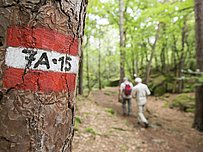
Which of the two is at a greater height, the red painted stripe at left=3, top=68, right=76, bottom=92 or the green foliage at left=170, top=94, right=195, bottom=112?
the red painted stripe at left=3, top=68, right=76, bottom=92

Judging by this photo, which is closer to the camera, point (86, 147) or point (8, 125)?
point (8, 125)

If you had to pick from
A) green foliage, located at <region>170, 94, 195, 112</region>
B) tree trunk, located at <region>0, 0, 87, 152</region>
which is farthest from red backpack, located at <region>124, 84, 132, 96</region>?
tree trunk, located at <region>0, 0, 87, 152</region>

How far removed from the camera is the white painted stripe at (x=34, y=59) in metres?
0.78

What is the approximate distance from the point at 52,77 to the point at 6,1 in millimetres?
316

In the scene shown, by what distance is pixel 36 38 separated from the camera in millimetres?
792

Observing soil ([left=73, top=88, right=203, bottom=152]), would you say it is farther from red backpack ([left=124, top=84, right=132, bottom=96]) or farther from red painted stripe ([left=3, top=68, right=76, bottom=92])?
red painted stripe ([left=3, top=68, right=76, bottom=92])

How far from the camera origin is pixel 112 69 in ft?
90.1

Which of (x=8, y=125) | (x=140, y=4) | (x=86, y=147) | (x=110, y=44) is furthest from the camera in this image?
(x=110, y=44)

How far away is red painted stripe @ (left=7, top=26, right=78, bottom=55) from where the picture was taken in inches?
30.6

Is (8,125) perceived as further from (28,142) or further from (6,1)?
(6,1)

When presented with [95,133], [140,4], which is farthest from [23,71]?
[140,4]

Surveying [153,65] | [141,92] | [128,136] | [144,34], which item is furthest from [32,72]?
[153,65]

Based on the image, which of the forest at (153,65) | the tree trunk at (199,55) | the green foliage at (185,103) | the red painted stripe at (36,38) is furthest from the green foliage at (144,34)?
the red painted stripe at (36,38)

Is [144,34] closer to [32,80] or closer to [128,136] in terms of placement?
[128,136]
